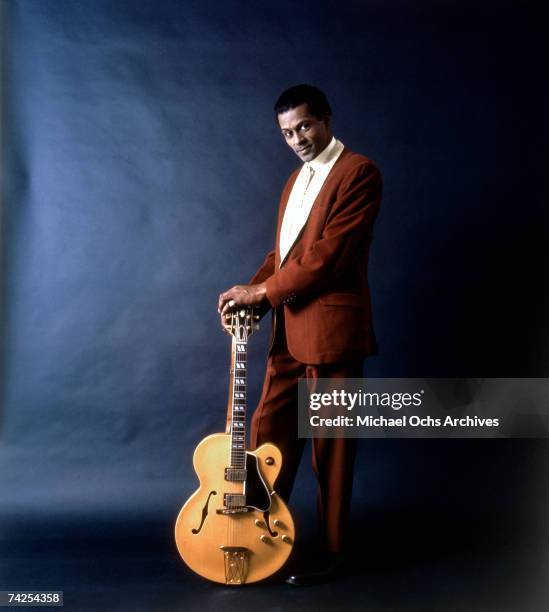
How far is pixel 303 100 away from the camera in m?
2.20

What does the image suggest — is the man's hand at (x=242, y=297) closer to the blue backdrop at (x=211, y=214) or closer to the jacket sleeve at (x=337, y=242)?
A: the jacket sleeve at (x=337, y=242)

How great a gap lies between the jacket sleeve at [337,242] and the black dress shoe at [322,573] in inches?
29.3

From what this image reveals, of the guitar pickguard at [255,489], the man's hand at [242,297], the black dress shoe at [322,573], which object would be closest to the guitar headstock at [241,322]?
the man's hand at [242,297]

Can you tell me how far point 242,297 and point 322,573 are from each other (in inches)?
31.9

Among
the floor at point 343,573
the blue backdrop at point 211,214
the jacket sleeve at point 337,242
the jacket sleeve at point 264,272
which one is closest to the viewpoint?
the floor at point 343,573

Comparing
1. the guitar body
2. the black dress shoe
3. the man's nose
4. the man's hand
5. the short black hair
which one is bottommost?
the black dress shoe

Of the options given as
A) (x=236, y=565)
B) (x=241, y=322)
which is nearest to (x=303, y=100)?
(x=241, y=322)

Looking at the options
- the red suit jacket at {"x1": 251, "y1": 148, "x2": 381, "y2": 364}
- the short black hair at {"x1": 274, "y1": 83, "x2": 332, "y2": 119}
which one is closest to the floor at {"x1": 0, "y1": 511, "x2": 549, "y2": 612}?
the red suit jacket at {"x1": 251, "y1": 148, "x2": 381, "y2": 364}

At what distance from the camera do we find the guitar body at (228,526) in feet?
6.93

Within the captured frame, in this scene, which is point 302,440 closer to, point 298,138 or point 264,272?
point 264,272

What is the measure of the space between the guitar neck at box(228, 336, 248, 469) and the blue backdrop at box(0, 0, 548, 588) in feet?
2.50

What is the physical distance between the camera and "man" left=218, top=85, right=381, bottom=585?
2.18 m

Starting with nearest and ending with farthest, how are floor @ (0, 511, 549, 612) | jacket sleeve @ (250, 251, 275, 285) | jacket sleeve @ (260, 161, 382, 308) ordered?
1. floor @ (0, 511, 549, 612)
2. jacket sleeve @ (260, 161, 382, 308)
3. jacket sleeve @ (250, 251, 275, 285)

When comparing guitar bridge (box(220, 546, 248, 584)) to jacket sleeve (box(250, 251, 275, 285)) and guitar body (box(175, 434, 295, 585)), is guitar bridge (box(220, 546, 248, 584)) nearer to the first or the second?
guitar body (box(175, 434, 295, 585))
